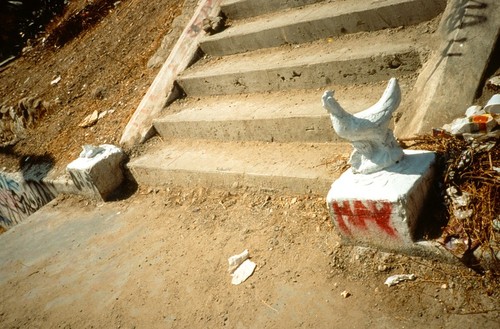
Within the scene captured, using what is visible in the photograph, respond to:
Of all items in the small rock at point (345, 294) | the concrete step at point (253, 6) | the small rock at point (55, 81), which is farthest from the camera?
the small rock at point (55, 81)

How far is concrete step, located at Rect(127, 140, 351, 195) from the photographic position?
8.99 feet

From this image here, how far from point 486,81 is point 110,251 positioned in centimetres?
327

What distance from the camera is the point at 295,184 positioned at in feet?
9.05

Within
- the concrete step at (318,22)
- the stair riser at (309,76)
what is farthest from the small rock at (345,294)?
the concrete step at (318,22)

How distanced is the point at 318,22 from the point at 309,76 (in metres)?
0.67

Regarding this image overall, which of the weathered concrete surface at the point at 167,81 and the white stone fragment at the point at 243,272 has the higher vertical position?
the weathered concrete surface at the point at 167,81

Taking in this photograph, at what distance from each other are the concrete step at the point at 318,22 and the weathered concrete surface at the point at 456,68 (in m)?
0.55

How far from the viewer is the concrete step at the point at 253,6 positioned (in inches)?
168

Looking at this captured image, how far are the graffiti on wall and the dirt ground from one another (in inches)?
17.9

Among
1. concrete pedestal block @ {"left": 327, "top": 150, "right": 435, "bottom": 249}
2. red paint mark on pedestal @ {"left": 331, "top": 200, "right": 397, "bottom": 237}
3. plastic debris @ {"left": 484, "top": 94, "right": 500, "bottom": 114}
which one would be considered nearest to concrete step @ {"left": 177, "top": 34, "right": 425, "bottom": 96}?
plastic debris @ {"left": 484, "top": 94, "right": 500, "bottom": 114}

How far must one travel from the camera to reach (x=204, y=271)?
257cm

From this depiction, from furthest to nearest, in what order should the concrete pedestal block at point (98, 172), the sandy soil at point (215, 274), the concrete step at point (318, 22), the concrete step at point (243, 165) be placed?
the concrete pedestal block at point (98, 172) → the concrete step at point (318, 22) → the concrete step at point (243, 165) → the sandy soil at point (215, 274)

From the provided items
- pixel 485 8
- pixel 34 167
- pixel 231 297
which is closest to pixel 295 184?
pixel 231 297

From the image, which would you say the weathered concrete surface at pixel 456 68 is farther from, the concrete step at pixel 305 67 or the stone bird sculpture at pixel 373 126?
Answer: the stone bird sculpture at pixel 373 126
